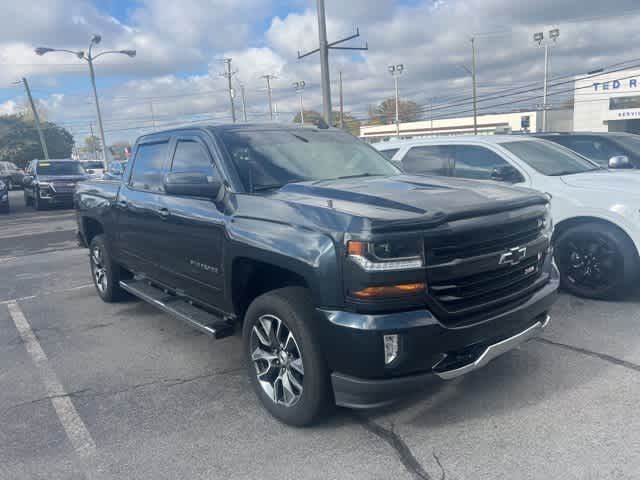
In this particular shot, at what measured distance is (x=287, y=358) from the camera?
332cm

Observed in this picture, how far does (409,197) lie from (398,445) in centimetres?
147

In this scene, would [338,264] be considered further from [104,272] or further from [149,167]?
[104,272]

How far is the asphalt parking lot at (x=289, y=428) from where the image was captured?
290 cm

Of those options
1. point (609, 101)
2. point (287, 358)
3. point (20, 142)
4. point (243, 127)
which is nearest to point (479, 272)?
point (287, 358)

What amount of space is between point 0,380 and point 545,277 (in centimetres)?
422

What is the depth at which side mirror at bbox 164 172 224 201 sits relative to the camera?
146 inches

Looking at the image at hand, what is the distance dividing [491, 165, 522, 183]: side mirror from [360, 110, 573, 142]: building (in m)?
54.9

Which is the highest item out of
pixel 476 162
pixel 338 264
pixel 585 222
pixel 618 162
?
pixel 476 162

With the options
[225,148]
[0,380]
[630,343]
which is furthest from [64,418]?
[630,343]

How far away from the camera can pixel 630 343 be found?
14.2ft

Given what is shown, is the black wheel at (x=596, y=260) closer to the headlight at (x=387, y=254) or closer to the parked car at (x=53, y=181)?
the headlight at (x=387, y=254)

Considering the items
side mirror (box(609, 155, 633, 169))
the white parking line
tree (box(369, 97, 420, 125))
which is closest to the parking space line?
the white parking line

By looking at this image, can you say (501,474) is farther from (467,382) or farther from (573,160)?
(573,160)

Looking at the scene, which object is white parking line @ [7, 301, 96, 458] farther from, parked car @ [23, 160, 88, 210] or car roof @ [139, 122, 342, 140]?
parked car @ [23, 160, 88, 210]
